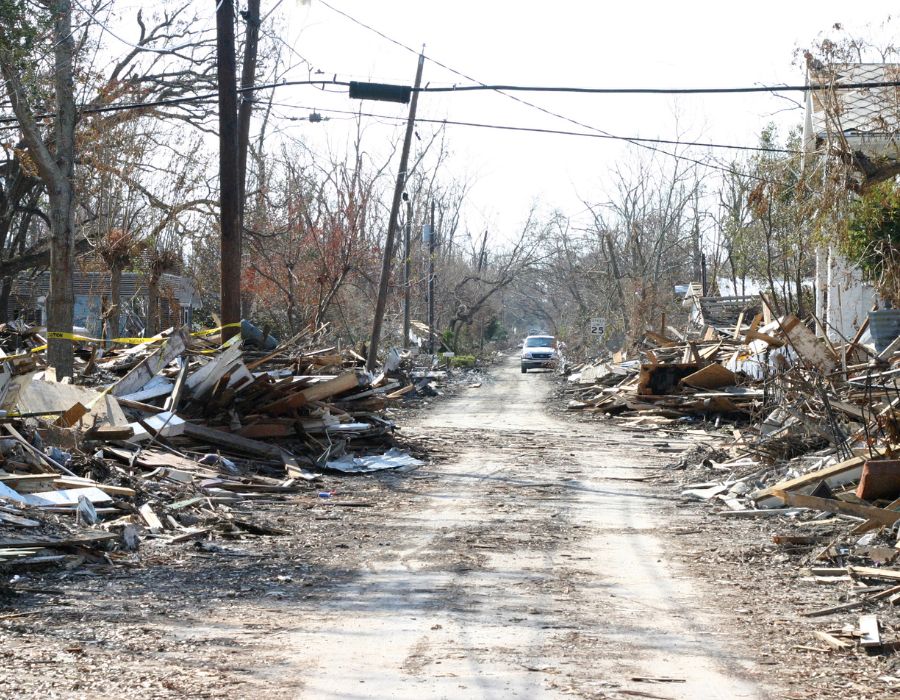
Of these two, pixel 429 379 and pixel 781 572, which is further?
pixel 429 379

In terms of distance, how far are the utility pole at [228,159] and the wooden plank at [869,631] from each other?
11.8 meters

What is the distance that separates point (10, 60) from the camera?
1686 cm

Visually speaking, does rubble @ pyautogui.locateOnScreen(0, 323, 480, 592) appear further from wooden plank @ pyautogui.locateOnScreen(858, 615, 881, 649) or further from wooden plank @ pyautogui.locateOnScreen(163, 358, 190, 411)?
wooden plank @ pyautogui.locateOnScreen(858, 615, 881, 649)

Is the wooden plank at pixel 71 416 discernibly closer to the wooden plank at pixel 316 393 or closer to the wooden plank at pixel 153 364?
the wooden plank at pixel 153 364

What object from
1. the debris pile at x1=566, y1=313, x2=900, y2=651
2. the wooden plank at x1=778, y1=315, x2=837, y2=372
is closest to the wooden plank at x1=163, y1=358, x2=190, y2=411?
the debris pile at x1=566, y1=313, x2=900, y2=651

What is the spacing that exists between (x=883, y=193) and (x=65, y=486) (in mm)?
13661

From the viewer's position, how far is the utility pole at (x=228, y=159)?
51.1ft

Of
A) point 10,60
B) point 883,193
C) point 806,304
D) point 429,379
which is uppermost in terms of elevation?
point 10,60

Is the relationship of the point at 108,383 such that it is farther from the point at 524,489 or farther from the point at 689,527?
the point at 689,527

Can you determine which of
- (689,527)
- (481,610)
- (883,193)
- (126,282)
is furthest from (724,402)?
(126,282)

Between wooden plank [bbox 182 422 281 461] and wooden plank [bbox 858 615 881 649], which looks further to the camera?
wooden plank [bbox 182 422 281 461]

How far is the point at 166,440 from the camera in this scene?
42.0ft

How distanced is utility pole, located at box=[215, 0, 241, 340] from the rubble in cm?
110

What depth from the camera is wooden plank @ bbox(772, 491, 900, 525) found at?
26.4 feet
